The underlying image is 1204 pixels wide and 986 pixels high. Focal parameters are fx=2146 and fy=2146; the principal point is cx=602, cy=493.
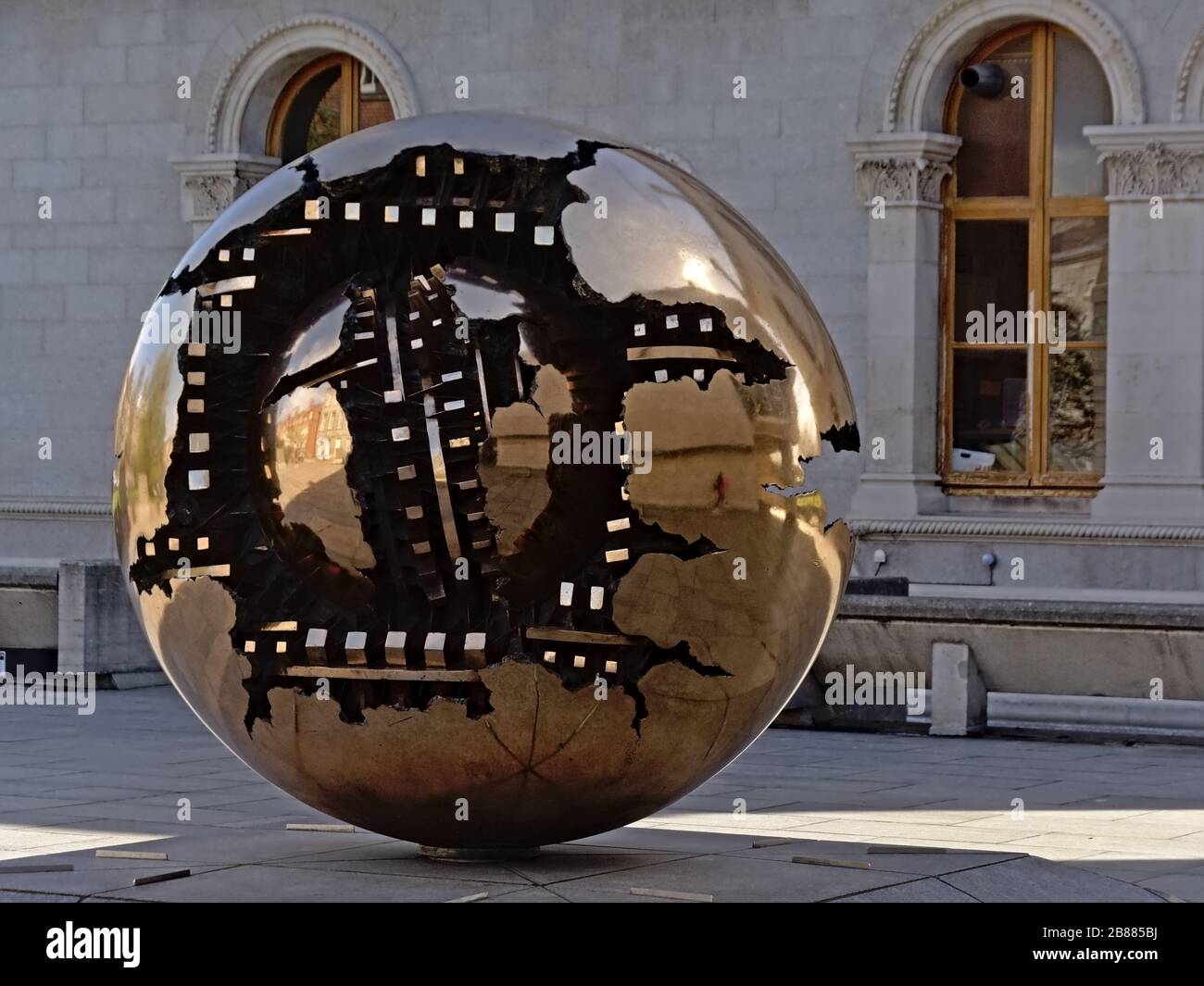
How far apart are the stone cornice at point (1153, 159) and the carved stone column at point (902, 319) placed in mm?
1488

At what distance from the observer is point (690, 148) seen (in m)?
19.4

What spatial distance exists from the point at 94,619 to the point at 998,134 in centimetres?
894

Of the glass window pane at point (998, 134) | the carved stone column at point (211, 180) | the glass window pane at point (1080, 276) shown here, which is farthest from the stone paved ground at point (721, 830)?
the carved stone column at point (211, 180)

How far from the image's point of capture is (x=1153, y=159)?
1777 cm

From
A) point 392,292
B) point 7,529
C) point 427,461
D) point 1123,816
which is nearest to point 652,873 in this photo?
point 427,461

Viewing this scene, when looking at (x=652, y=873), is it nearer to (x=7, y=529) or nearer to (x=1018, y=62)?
(x=1018, y=62)

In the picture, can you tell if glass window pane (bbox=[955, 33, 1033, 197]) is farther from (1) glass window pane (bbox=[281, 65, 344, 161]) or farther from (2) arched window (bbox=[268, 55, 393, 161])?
(1) glass window pane (bbox=[281, 65, 344, 161])

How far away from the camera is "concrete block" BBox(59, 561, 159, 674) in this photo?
15.3 m

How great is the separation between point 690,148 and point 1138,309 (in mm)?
4264

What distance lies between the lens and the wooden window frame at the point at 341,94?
2166cm
